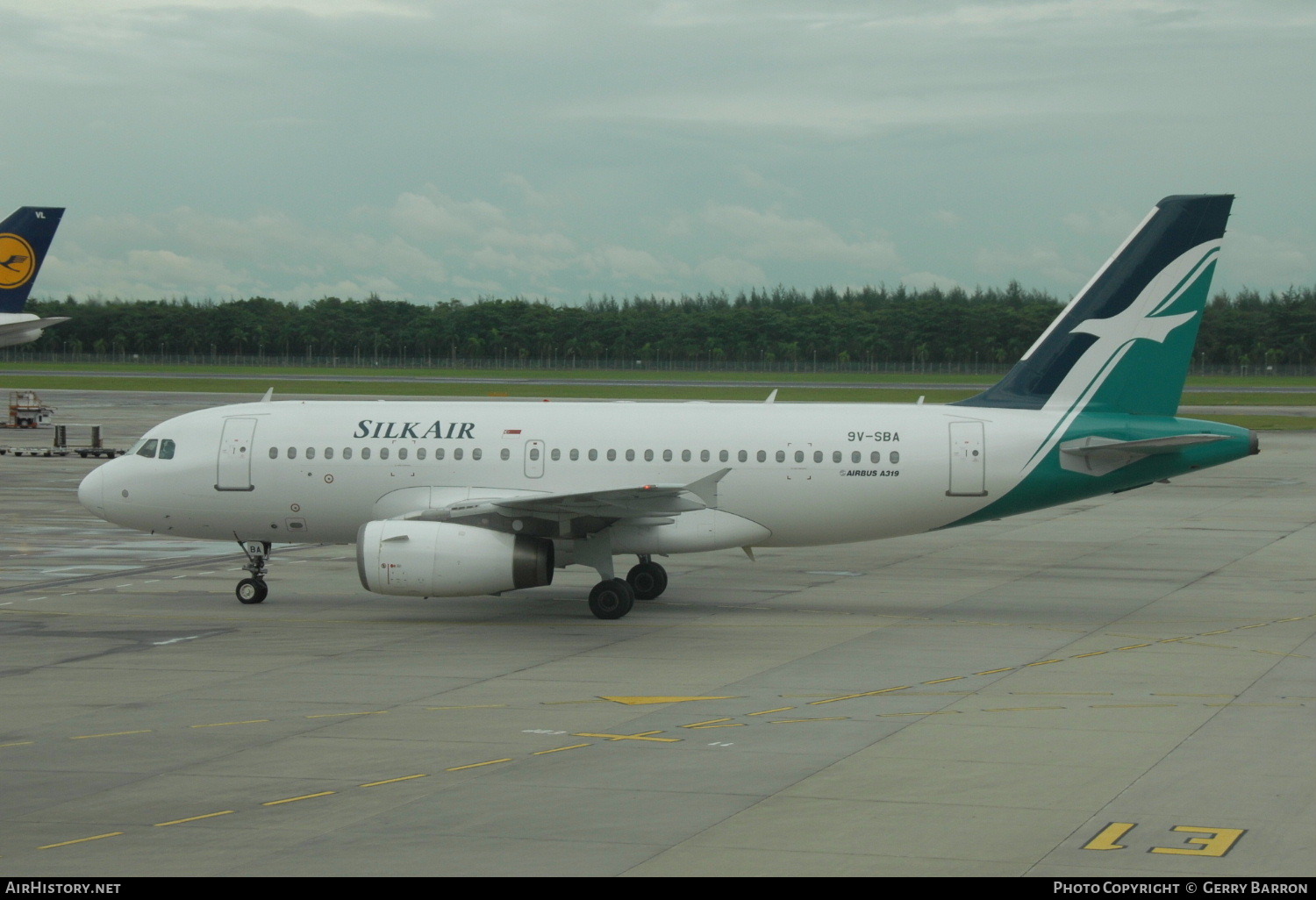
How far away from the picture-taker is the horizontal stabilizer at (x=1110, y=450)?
2758cm

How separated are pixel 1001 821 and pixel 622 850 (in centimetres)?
400

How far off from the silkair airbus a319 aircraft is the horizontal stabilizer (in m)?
0.04

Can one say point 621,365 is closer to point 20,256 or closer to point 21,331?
point 21,331

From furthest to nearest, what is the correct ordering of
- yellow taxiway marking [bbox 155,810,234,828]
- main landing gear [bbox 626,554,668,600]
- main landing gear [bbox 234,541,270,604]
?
main landing gear [bbox 626,554,668,600]
main landing gear [bbox 234,541,270,604]
yellow taxiway marking [bbox 155,810,234,828]

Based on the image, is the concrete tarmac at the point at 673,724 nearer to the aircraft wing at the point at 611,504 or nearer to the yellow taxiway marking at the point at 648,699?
the yellow taxiway marking at the point at 648,699

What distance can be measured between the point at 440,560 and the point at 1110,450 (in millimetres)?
13496

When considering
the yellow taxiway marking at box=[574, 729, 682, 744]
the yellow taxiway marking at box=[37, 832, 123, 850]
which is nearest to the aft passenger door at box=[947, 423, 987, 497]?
the yellow taxiway marking at box=[574, 729, 682, 744]

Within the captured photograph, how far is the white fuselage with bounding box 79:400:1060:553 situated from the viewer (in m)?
28.4

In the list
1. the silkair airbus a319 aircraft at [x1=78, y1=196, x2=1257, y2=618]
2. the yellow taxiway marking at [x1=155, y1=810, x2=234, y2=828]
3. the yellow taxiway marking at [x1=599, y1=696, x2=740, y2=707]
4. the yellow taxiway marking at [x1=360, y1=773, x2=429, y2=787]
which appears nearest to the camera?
the yellow taxiway marking at [x1=155, y1=810, x2=234, y2=828]

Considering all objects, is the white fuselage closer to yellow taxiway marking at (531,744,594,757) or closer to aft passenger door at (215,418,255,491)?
aft passenger door at (215,418,255,491)

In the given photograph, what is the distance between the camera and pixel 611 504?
2636 cm

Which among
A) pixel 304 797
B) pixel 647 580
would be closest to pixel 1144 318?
pixel 647 580
